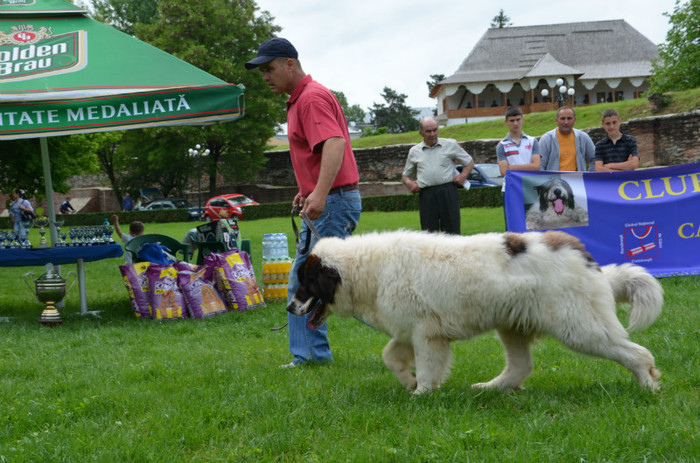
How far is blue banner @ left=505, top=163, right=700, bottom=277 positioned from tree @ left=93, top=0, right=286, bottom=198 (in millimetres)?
34386

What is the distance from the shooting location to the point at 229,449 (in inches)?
131

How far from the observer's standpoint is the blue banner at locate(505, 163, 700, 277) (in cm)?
856

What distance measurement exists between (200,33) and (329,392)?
41594mm

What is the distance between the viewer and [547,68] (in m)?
57.2

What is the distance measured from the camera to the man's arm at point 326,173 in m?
4.57

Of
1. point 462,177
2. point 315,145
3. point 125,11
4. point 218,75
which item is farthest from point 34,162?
point 125,11

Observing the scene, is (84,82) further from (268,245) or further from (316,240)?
(316,240)

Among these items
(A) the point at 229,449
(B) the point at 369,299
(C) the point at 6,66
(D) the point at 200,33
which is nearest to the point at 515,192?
(B) the point at 369,299

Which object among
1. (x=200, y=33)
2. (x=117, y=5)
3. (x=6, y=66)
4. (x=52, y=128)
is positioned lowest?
(x=52, y=128)

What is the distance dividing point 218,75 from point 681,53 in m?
34.9

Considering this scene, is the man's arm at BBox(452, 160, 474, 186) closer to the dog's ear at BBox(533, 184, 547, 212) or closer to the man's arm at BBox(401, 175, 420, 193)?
the man's arm at BBox(401, 175, 420, 193)

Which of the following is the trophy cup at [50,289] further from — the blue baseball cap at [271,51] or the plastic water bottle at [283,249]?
the blue baseball cap at [271,51]

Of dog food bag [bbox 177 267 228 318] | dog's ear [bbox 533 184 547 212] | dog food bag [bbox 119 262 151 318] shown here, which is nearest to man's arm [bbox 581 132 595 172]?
dog's ear [bbox 533 184 547 212]

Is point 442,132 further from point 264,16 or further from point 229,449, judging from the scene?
point 229,449
